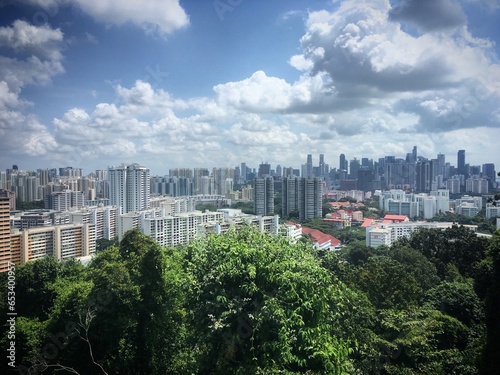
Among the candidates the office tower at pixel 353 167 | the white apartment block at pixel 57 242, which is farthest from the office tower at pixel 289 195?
the office tower at pixel 353 167

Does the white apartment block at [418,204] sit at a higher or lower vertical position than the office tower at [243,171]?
lower

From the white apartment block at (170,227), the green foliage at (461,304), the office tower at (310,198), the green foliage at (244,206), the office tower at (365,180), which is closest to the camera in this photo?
the green foliage at (461,304)

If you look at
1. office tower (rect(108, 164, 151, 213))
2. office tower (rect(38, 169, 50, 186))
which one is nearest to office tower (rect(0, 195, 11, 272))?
office tower (rect(108, 164, 151, 213))

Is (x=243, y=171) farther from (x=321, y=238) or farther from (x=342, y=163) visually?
(x=321, y=238)

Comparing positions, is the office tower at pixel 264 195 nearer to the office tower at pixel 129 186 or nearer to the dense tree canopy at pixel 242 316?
the office tower at pixel 129 186

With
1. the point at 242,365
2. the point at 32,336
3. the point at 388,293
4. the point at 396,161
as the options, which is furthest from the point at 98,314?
the point at 396,161

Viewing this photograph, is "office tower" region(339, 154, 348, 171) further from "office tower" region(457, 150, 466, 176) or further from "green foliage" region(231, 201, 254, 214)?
"green foliage" region(231, 201, 254, 214)
